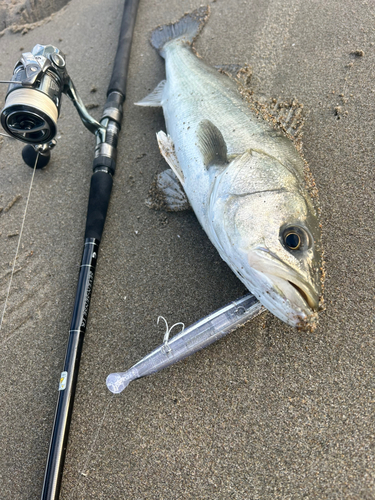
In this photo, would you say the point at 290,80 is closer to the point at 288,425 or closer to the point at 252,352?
the point at 252,352

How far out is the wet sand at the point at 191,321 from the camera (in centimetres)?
177

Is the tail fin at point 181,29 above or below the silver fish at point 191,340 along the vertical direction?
above

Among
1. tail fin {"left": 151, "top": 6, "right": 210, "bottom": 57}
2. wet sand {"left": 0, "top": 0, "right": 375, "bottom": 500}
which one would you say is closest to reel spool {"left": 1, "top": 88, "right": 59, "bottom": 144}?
wet sand {"left": 0, "top": 0, "right": 375, "bottom": 500}

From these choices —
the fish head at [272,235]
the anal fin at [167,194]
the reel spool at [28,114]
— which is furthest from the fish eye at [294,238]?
the reel spool at [28,114]

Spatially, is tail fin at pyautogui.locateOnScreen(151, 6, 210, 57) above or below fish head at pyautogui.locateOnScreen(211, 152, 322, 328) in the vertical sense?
above

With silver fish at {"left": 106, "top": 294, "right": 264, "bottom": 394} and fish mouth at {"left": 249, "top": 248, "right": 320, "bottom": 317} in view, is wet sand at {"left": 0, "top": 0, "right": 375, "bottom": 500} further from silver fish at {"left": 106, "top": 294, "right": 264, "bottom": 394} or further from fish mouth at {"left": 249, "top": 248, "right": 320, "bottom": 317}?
fish mouth at {"left": 249, "top": 248, "right": 320, "bottom": 317}

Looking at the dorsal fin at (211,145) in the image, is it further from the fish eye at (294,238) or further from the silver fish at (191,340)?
the silver fish at (191,340)

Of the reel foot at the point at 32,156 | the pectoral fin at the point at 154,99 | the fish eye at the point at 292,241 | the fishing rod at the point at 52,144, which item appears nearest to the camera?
the fish eye at the point at 292,241

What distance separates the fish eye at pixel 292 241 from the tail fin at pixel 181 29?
311cm

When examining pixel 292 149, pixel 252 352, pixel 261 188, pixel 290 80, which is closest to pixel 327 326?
pixel 252 352

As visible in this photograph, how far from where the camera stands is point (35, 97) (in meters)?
2.12

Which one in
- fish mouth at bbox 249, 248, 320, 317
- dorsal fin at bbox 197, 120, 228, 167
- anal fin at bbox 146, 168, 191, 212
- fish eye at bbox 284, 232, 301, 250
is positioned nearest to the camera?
fish mouth at bbox 249, 248, 320, 317

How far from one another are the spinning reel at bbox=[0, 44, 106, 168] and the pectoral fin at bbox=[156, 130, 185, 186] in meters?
0.84

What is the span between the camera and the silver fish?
188cm
